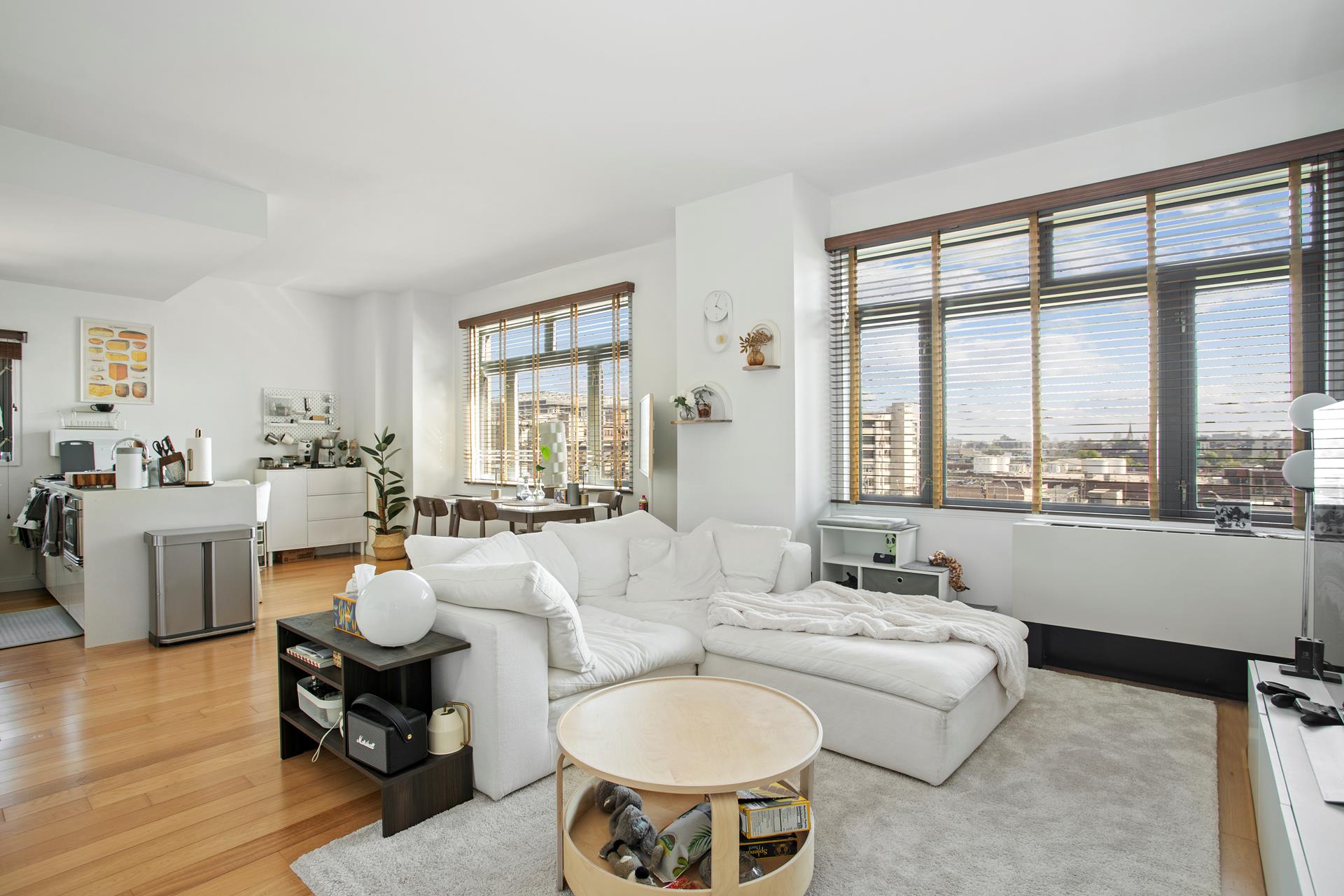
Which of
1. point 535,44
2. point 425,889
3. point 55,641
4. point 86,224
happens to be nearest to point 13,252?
point 86,224

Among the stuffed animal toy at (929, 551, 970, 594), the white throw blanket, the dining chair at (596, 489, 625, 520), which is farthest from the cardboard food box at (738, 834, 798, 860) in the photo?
the dining chair at (596, 489, 625, 520)

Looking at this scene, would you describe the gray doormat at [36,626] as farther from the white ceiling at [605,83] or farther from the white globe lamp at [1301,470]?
the white globe lamp at [1301,470]

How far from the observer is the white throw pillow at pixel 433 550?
3064 mm

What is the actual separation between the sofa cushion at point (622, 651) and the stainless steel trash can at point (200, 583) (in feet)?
8.82

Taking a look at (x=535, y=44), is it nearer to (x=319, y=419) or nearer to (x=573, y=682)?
(x=573, y=682)

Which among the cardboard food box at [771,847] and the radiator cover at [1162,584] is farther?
the radiator cover at [1162,584]

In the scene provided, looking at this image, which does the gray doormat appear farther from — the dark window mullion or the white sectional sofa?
the dark window mullion

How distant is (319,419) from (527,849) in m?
7.04

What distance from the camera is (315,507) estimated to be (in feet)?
24.5

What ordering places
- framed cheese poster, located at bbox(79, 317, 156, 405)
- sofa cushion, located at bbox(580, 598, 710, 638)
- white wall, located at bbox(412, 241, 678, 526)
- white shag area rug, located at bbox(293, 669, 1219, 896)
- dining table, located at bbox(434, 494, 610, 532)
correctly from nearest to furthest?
white shag area rug, located at bbox(293, 669, 1219, 896)
sofa cushion, located at bbox(580, 598, 710, 638)
dining table, located at bbox(434, 494, 610, 532)
white wall, located at bbox(412, 241, 678, 526)
framed cheese poster, located at bbox(79, 317, 156, 405)

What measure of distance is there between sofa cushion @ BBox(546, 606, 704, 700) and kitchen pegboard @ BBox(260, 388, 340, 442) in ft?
18.6

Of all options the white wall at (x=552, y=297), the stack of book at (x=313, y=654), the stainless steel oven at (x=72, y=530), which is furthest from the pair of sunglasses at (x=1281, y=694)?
the stainless steel oven at (x=72, y=530)

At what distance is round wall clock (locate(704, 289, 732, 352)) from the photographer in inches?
187

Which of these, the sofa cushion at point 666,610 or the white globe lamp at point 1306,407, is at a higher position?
the white globe lamp at point 1306,407
